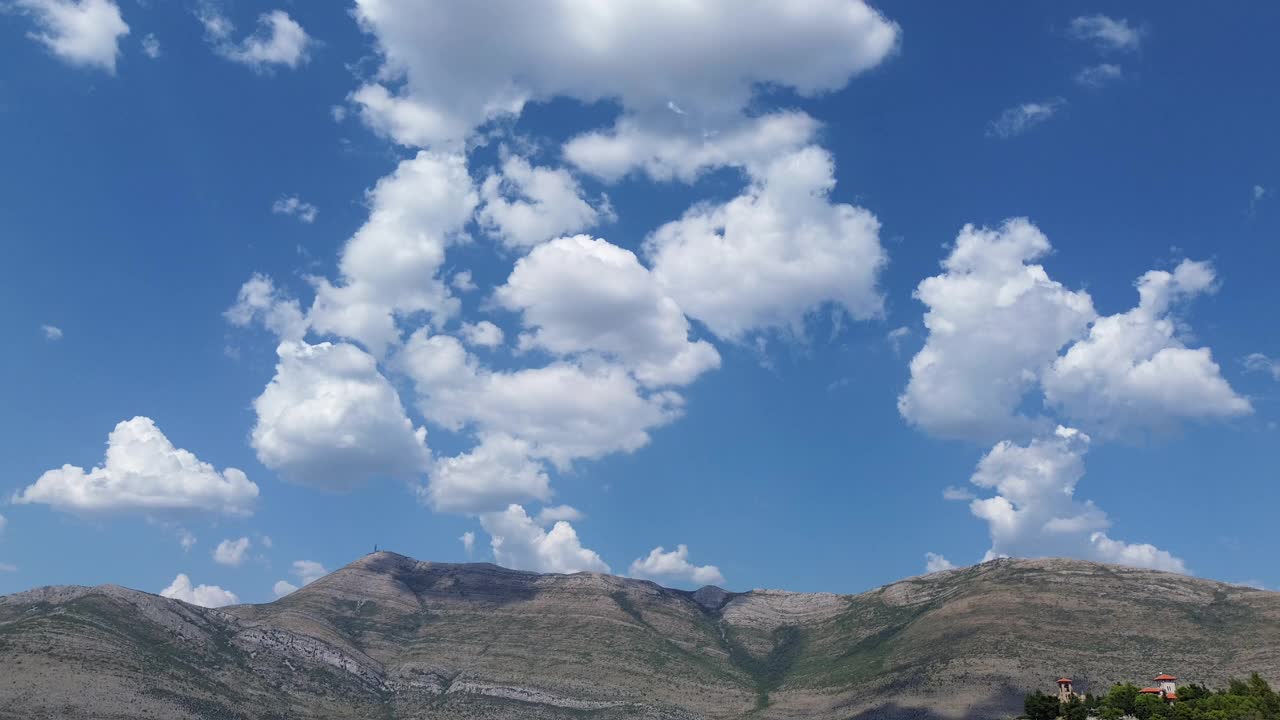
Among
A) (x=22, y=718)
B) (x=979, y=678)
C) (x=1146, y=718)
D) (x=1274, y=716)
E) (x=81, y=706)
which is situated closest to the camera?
(x=1274, y=716)

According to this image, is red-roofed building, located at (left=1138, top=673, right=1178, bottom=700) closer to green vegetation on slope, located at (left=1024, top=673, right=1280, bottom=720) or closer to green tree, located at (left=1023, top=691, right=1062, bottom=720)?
green vegetation on slope, located at (left=1024, top=673, right=1280, bottom=720)

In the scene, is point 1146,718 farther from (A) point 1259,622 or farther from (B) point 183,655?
(B) point 183,655

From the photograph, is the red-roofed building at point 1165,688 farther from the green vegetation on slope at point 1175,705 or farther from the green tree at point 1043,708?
the green tree at point 1043,708

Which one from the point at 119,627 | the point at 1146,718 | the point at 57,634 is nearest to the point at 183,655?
the point at 119,627

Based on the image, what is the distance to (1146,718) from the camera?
11925 centimetres

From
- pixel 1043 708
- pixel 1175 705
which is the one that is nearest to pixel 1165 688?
pixel 1175 705

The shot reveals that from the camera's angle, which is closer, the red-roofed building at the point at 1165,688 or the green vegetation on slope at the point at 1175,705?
the green vegetation on slope at the point at 1175,705

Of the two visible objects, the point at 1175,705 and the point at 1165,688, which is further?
the point at 1165,688

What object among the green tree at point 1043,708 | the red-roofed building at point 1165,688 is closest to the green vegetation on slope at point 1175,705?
the green tree at point 1043,708

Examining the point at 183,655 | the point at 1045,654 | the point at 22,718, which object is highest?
the point at 1045,654

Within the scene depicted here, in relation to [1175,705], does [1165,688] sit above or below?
above

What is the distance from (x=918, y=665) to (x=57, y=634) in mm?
168529

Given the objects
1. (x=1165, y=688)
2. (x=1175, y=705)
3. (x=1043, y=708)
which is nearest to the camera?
(x=1175, y=705)

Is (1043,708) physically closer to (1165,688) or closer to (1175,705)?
(1175,705)
